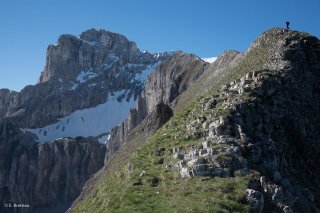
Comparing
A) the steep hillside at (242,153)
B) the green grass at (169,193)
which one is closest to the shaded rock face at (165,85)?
the steep hillside at (242,153)

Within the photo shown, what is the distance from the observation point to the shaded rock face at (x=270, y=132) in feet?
89.8

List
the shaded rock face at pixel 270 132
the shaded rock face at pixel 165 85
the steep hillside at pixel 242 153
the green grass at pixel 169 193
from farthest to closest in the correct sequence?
the shaded rock face at pixel 165 85
the shaded rock face at pixel 270 132
the steep hillside at pixel 242 153
the green grass at pixel 169 193

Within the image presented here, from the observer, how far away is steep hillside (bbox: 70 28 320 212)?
991 inches

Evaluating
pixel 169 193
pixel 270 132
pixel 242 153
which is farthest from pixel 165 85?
pixel 169 193

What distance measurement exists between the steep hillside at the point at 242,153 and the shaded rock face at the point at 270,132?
6 centimetres

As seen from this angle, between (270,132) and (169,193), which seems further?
(270,132)

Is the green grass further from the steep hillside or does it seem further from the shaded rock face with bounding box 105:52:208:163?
the shaded rock face with bounding box 105:52:208:163

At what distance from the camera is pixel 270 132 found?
35.1 meters

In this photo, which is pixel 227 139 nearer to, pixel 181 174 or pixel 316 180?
pixel 181 174

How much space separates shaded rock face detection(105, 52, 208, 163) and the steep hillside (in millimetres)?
86999

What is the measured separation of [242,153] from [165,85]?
5428 inches

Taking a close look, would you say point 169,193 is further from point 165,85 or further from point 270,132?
point 165,85

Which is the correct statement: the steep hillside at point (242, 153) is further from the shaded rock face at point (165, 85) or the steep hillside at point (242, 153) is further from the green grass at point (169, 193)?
the shaded rock face at point (165, 85)

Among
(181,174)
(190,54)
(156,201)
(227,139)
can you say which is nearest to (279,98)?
(227,139)
